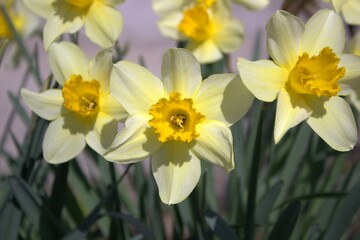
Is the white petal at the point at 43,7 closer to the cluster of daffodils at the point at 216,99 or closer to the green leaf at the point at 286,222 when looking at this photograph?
the cluster of daffodils at the point at 216,99

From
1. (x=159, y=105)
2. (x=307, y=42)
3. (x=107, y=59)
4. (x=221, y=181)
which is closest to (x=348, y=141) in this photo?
(x=307, y=42)

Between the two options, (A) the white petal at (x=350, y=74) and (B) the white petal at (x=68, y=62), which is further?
(B) the white petal at (x=68, y=62)

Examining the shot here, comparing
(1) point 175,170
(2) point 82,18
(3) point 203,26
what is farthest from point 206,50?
(1) point 175,170

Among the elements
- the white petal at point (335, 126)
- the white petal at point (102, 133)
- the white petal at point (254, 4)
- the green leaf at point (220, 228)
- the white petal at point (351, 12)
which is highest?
the white petal at point (351, 12)

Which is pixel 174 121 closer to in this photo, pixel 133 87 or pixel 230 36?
pixel 133 87

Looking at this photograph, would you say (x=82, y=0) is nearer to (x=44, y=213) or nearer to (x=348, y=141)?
(x=44, y=213)

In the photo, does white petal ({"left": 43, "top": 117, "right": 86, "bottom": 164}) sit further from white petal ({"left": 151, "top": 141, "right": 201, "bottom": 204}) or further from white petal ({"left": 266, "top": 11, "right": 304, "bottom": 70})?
white petal ({"left": 266, "top": 11, "right": 304, "bottom": 70})

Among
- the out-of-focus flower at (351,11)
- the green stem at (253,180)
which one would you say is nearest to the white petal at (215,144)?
the green stem at (253,180)
